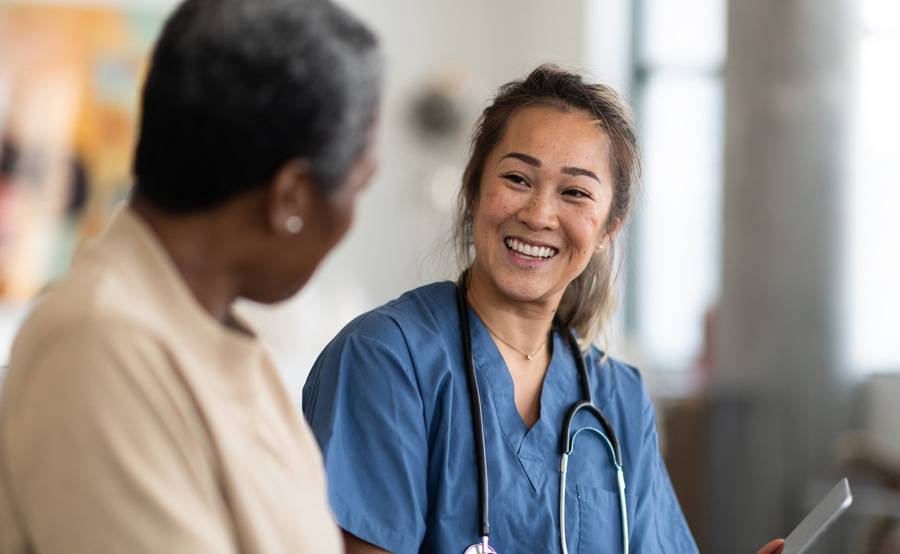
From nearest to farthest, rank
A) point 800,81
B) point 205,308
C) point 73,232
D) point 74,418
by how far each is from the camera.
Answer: point 74,418 < point 205,308 < point 800,81 < point 73,232

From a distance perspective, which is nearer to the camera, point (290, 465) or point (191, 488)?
point (191, 488)

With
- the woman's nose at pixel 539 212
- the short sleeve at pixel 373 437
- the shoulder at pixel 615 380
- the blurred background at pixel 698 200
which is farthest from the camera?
the blurred background at pixel 698 200

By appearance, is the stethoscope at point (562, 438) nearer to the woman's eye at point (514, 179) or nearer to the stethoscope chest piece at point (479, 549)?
the stethoscope chest piece at point (479, 549)

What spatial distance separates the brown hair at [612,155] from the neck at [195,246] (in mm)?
844

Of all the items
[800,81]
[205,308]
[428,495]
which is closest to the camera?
[205,308]

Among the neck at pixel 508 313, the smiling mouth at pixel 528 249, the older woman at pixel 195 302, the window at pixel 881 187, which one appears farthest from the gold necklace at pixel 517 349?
the window at pixel 881 187

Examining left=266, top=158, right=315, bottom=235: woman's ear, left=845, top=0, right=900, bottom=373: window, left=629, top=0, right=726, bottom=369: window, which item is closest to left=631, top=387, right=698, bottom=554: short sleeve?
left=266, top=158, right=315, bottom=235: woman's ear

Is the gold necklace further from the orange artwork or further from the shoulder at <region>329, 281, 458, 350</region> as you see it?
the orange artwork

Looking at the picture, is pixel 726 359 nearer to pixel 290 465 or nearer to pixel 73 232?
pixel 73 232

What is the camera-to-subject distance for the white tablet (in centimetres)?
145

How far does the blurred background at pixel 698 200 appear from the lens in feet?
14.8

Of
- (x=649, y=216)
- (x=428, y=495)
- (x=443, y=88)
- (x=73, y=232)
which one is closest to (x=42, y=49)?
(x=73, y=232)

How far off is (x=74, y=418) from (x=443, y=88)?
563cm

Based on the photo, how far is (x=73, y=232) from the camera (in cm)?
557
